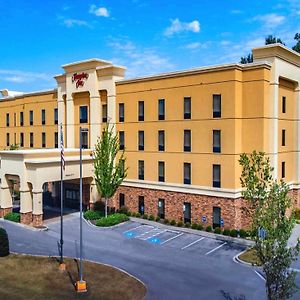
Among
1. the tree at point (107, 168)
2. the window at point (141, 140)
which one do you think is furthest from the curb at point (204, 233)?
the window at point (141, 140)

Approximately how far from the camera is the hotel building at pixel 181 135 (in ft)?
120

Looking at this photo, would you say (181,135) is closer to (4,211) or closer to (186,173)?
(186,173)

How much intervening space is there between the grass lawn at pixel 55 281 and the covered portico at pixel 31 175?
10.4 metres

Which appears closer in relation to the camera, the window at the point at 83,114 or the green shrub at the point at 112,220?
the green shrub at the point at 112,220

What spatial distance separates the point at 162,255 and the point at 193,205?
8.63m

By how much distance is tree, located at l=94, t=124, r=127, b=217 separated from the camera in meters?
42.1

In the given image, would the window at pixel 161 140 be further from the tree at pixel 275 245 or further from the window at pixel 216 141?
the tree at pixel 275 245

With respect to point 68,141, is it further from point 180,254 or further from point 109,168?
point 180,254

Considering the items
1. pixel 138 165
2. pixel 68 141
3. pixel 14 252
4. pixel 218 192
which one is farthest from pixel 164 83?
pixel 14 252

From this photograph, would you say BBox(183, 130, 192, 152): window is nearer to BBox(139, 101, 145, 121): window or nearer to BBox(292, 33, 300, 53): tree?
BBox(139, 101, 145, 121): window

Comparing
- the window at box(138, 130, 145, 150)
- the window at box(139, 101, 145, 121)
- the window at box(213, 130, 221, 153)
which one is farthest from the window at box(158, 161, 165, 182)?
the window at box(213, 130, 221, 153)

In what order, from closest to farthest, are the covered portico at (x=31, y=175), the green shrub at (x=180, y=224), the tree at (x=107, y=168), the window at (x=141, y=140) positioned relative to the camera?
1. the green shrub at (x=180, y=224)
2. the covered portico at (x=31, y=175)
3. the tree at (x=107, y=168)
4. the window at (x=141, y=140)

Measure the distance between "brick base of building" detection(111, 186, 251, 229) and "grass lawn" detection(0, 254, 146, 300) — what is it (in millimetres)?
12870

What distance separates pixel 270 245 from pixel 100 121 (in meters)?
32.8
